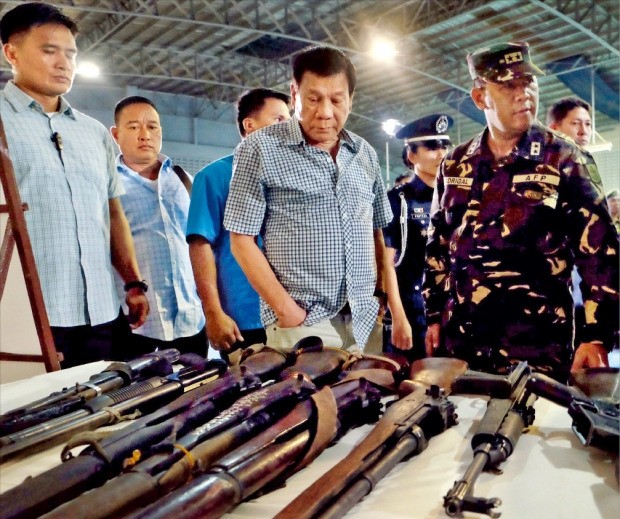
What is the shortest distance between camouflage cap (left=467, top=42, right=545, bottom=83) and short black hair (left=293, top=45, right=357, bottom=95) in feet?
1.46

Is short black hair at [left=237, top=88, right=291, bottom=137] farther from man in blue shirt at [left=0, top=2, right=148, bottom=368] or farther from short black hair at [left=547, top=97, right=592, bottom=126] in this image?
short black hair at [left=547, top=97, right=592, bottom=126]

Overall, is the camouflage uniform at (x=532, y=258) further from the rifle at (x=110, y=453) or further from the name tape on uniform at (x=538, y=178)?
the rifle at (x=110, y=453)

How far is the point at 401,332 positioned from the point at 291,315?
2.01 ft

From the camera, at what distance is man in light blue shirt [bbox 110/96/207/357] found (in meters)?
2.38

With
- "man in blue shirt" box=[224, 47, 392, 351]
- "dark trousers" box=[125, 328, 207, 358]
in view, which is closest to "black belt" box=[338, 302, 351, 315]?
"man in blue shirt" box=[224, 47, 392, 351]

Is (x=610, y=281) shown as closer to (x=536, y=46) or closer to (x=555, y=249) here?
(x=555, y=249)

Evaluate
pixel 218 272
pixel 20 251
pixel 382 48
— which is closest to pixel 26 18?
pixel 20 251

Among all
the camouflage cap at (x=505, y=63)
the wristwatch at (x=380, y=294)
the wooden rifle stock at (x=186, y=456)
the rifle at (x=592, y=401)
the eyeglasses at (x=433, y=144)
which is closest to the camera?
the wooden rifle stock at (x=186, y=456)

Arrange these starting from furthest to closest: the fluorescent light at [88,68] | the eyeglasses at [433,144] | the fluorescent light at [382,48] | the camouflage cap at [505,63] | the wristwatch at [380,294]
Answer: the fluorescent light at [88,68], the fluorescent light at [382,48], the eyeglasses at [433,144], the wristwatch at [380,294], the camouflage cap at [505,63]

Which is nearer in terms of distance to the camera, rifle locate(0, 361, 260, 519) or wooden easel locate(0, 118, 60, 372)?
rifle locate(0, 361, 260, 519)

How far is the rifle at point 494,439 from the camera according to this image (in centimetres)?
75

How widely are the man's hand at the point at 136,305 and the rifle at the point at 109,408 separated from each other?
751mm

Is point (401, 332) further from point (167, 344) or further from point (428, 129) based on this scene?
point (428, 129)

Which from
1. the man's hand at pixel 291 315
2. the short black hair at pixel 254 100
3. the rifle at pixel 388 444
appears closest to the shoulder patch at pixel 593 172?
the rifle at pixel 388 444
